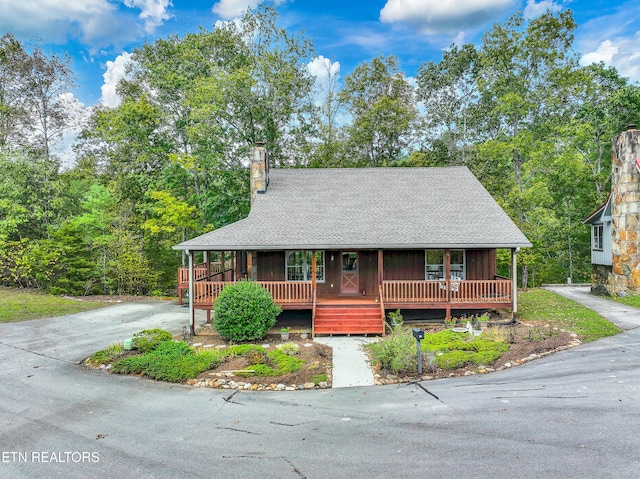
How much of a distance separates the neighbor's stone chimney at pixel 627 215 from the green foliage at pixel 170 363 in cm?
1740

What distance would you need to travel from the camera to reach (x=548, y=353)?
902 centimetres

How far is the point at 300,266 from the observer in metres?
14.6

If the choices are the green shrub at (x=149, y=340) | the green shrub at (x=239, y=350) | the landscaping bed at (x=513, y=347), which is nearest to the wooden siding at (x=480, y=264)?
the landscaping bed at (x=513, y=347)

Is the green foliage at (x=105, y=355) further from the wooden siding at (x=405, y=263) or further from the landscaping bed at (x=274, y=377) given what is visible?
the wooden siding at (x=405, y=263)

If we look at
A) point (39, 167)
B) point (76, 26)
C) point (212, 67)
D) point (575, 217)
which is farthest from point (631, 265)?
point (76, 26)

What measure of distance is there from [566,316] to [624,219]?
7.16 metres

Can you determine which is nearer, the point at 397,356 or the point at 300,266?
the point at 397,356

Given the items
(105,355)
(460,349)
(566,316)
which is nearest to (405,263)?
(460,349)

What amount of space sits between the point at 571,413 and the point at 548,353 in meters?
3.49

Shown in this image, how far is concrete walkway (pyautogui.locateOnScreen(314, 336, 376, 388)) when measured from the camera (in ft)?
25.5

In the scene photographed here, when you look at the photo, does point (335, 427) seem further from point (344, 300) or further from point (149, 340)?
point (344, 300)

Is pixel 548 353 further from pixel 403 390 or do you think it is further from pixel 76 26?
pixel 76 26

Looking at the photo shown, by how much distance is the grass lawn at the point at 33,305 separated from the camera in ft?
48.2

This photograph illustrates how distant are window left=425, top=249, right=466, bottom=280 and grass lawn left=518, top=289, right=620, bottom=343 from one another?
256cm
